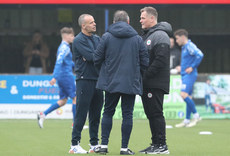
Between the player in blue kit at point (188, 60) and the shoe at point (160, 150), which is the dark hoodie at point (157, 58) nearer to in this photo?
the shoe at point (160, 150)

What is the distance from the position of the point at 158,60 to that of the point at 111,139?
8.58ft

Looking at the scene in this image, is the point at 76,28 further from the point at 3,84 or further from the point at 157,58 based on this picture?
the point at 157,58

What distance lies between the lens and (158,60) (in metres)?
8.37

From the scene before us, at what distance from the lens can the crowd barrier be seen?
50.1 feet

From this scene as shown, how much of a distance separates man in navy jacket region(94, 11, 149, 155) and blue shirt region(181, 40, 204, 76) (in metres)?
4.88

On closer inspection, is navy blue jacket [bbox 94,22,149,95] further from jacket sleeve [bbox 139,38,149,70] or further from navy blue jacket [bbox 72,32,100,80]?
navy blue jacket [bbox 72,32,100,80]

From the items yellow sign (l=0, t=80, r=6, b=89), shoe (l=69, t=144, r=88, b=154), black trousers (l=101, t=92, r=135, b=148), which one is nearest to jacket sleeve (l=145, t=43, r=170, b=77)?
black trousers (l=101, t=92, r=135, b=148)

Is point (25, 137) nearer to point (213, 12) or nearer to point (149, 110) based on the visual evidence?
point (149, 110)

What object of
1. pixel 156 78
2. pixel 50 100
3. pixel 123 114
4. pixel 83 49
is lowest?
pixel 50 100

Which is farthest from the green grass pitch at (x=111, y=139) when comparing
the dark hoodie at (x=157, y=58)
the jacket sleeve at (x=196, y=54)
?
the jacket sleeve at (x=196, y=54)

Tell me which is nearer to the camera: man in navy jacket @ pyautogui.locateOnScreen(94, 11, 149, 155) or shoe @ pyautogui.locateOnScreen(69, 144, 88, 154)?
man in navy jacket @ pyautogui.locateOnScreen(94, 11, 149, 155)

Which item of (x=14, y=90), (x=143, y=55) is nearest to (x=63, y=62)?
(x=14, y=90)

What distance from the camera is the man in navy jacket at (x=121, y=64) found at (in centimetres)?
795

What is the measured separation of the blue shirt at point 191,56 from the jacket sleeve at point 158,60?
14.8 ft
